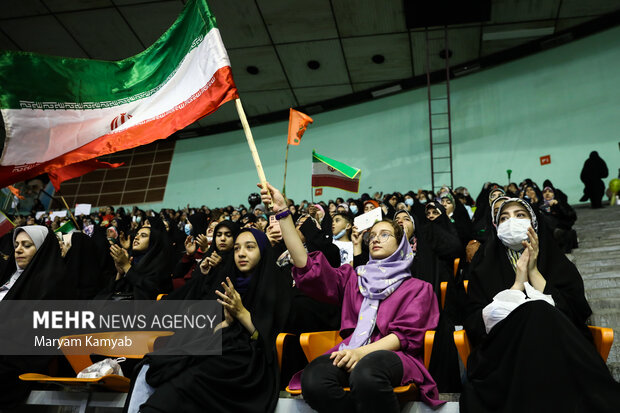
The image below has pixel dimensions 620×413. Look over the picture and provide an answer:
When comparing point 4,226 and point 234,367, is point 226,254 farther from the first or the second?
point 4,226

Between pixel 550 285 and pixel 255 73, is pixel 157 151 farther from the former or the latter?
pixel 550 285

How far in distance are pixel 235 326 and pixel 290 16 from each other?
7.40 m

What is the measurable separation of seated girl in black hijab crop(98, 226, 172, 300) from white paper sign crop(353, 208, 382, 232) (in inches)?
62.5

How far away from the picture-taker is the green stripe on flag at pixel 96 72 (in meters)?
2.70

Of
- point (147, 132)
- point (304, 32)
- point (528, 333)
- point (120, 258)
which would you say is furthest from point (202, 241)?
point (304, 32)

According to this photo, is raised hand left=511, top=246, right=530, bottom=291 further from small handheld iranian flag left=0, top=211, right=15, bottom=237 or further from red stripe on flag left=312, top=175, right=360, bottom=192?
small handheld iranian flag left=0, top=211, right=15, bottom=237

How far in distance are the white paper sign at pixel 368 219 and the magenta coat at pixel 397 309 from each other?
1.37 ft

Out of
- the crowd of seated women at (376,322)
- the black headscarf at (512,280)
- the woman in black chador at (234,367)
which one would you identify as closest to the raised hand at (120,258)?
the crowd of seated women at (376,322)

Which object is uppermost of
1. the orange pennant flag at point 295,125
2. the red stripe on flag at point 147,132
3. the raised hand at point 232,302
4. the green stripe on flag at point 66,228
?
the orange pennant flag at point 295,125

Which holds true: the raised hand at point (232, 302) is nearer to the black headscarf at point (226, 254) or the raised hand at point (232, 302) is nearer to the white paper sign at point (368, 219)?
the black headscarf at point (226, 254)

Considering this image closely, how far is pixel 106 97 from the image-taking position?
113 inches

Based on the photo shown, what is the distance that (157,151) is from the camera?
13023 mm

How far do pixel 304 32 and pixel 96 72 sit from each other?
21.7 feet

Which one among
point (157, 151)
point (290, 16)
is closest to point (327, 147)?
point (290, 16)
